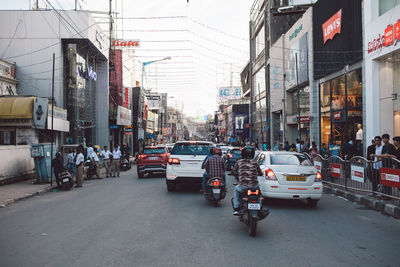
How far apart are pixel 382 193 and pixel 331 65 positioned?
620 inches

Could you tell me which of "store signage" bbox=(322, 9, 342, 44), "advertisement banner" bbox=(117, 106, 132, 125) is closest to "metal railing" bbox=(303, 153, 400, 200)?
"store signage" bbox=(322, 9, 342, 44)

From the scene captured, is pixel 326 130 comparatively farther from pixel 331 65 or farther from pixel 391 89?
pixel 391 89

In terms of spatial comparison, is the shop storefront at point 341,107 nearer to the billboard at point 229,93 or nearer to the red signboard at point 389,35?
the red signboard at point 389,35

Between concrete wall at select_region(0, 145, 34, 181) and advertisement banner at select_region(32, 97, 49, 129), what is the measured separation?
2.66 m

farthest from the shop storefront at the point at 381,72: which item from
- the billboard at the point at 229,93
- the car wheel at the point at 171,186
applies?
the billboard at the point at 229,93

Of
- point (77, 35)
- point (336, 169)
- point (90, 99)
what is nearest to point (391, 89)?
point (336, 169)

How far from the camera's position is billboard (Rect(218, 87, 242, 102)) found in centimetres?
8994

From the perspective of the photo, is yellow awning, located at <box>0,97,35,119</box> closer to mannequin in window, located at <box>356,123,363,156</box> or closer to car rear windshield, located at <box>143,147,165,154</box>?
car rear windshield, located at <box>143,147,165,154</box>

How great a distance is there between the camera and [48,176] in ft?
54.4

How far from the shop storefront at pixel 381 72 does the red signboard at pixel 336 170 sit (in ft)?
17.3

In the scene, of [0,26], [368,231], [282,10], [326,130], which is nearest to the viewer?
[368,231]

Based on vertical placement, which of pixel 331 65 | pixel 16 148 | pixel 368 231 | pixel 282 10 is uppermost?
pixel 282 10

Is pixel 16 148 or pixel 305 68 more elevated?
pixel 305 68

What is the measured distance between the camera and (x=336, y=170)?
13.6 metres
